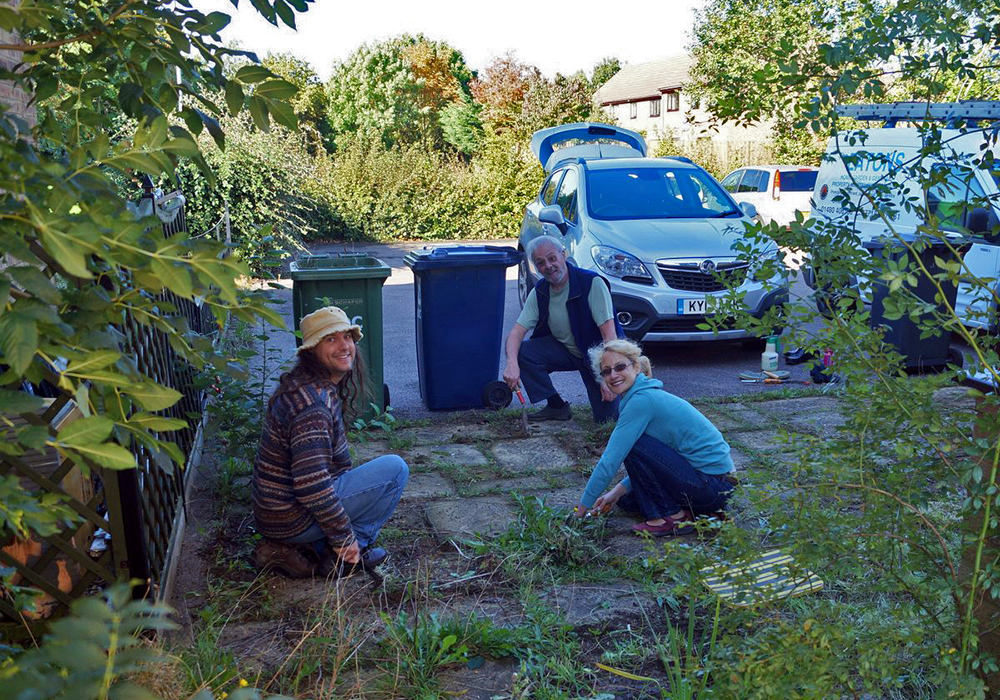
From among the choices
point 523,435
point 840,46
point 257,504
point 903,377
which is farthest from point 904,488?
point 523,435

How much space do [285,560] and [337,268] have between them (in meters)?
3.07

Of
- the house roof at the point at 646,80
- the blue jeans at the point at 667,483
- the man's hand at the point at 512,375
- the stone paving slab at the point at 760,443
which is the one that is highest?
the house roof at the point at 646,80

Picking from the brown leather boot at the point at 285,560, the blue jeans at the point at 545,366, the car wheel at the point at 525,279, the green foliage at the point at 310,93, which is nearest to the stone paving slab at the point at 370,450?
the blue jeans at the point at 545,366

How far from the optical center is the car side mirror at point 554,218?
950cm

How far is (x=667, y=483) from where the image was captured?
4633mm

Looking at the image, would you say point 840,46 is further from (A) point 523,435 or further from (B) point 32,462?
(A) point 523,435

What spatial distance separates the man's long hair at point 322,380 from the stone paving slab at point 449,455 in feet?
5.19

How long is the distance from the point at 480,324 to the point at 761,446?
2.30 metres

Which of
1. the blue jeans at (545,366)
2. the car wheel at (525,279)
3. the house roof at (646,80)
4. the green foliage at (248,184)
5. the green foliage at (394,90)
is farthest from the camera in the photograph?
the house roof at (646,80)

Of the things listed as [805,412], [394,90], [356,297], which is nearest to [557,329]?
[356,297]

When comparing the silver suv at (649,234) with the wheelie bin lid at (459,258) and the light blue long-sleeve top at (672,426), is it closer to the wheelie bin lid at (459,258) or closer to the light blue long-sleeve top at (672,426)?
the wheelie bin lid at (459,258)

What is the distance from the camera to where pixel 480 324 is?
7172 millimetres

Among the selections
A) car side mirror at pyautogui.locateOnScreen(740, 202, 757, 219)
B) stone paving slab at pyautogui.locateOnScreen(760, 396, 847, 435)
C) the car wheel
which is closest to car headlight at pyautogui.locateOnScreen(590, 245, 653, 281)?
the car wheel

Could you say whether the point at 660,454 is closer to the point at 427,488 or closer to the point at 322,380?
the point at 427,488
